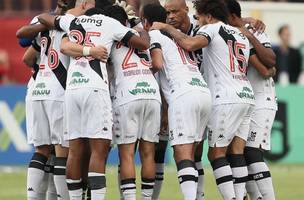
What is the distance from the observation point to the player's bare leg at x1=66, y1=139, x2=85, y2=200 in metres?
13.6

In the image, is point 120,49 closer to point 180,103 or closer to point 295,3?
point 180,103

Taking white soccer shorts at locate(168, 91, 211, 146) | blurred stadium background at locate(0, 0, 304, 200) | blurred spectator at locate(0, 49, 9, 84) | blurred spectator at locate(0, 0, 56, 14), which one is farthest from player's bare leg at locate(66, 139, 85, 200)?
blurred spectator at locate(0, 0, 56, 14)

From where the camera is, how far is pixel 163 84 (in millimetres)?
14383

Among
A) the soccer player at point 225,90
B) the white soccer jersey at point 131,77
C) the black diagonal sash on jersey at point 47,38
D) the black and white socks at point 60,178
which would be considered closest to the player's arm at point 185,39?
the soccer player at point 225,90

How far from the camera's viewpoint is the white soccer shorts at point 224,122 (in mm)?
14039

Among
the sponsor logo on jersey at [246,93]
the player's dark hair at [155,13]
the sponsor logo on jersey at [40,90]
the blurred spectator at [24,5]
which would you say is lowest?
the sponsor logo on jersey at [246,93]

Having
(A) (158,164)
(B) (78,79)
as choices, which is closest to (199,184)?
(A) (158,164)

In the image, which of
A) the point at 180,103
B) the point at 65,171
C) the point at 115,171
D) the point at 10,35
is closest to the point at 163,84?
the point at 180,103

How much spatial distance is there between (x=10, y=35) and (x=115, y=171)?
6220mm

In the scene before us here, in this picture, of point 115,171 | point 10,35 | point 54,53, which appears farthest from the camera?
point 10,35

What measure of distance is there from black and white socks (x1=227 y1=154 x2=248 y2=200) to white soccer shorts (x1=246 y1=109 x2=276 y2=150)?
53 cm

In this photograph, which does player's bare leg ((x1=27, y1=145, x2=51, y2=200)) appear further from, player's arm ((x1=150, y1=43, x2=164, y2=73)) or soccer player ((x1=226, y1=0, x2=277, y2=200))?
soccer player ((x1=226, y1=0, x2=277, y2=200))

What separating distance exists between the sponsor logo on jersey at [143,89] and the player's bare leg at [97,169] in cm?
68

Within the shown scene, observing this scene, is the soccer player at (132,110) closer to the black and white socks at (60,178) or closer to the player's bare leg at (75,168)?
the player's bare leg at (75,168)
